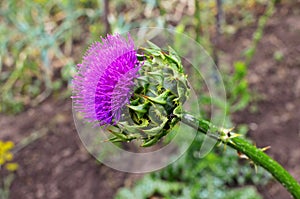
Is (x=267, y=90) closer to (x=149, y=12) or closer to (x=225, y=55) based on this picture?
(x=225, y=55)

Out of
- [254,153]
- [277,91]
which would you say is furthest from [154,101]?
[277,91]

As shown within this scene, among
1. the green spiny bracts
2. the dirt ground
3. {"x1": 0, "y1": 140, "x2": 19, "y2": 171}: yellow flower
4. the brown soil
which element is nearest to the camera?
the green spiny bracts

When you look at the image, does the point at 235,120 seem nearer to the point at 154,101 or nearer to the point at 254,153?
the point at 254,153

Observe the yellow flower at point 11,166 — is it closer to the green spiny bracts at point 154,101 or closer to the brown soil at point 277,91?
the brown soil at point 277,91

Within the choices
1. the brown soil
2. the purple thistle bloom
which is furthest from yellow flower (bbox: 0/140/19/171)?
the purple thistle bloom

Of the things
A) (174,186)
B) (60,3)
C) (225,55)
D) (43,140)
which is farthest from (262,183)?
(60,3)

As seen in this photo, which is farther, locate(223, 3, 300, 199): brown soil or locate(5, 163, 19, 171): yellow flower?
locate(5, 163, 19, 171): yellow flower

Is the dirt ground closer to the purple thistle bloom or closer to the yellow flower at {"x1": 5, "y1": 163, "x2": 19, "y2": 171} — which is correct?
the yellow flower at {"x1": 5, "y1": 163, "x2": 19, "y2": 171}
